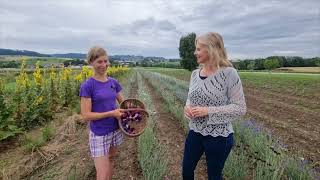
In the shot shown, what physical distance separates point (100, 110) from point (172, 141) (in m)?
3.60

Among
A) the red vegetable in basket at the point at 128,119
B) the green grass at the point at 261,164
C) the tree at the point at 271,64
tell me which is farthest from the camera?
the tree at the point at 271,64

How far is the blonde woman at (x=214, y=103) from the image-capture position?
2951mm

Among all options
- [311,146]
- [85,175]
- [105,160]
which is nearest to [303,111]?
[311,146]

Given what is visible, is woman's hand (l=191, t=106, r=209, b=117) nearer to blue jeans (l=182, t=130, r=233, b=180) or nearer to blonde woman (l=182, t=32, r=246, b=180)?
blonde woman (l=182, t=32, r=246, b=180)

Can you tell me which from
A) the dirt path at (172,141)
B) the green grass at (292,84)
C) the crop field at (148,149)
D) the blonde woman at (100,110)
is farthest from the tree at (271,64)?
the blonde woman at (100,110)

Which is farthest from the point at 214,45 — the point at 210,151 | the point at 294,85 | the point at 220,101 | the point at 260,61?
the point at 260,61

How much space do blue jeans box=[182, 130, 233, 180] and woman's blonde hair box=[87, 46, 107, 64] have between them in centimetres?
102

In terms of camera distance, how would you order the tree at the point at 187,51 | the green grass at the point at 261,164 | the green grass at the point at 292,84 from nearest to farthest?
the green grass at the point at 261,164 < the green grass at the point at 292,84 < the tree at the point at 187,51

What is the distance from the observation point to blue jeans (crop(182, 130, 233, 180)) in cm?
299

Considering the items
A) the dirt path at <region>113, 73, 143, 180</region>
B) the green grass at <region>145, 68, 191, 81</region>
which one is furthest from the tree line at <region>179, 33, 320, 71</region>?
the dirt path at <region>113, 73, 143, 180</region>

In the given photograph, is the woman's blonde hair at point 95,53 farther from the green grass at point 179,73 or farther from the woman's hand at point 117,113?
the green grass at point 179,73

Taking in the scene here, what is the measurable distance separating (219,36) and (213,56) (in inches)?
6.5

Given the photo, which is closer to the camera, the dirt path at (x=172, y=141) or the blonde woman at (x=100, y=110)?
the blonde woman at (x=100, y=110)

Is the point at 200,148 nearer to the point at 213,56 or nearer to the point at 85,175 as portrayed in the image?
the point at 213,56
